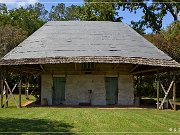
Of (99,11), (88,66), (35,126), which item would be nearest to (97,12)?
(99,11)

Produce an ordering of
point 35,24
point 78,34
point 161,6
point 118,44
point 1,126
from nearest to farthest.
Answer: point 1,126, point 118,44, point 78,34, point 161,6, point 35,24

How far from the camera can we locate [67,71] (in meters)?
25.6

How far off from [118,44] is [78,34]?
10.8 ft

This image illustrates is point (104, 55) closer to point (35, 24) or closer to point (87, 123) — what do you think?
point (87, 123)

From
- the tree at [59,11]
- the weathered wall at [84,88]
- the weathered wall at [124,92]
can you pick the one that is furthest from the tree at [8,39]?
the tree at [59,11]

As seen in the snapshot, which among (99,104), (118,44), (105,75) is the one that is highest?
(118,44)

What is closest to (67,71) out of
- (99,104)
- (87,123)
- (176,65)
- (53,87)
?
(53,87)

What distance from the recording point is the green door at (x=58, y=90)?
25719mm

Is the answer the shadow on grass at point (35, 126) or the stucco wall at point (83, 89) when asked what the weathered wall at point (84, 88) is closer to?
the stucco wall at point (83, 89)

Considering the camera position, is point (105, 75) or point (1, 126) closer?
point (1, 126)

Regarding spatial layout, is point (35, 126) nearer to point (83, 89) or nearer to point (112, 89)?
point (83, 89)

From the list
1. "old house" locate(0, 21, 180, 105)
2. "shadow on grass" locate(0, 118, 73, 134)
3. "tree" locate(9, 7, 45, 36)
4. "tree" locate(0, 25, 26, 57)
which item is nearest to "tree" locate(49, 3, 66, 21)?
"tree" locate(9, 7, 45, 36)

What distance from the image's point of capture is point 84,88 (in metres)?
25.7

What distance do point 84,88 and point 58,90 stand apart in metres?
1.74
